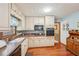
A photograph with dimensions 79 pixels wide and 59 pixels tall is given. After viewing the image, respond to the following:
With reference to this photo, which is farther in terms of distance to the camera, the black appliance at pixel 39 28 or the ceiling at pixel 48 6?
the black appliance at pixel 39 28

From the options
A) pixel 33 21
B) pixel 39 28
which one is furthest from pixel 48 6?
→ pixel 33 21

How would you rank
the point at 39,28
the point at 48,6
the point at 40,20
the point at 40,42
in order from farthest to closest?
1. the point at 40,20
2. the point at 39,28
3. the point at 40,42
4. the point at 48,6

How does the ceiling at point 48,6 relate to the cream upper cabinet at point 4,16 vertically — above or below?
above

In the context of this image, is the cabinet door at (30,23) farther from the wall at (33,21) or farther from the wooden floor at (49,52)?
the wooden floor at (49,52)

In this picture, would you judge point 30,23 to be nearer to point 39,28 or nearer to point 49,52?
point 39,28

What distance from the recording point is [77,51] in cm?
445

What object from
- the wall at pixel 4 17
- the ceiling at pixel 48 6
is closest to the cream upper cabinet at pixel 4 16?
the wall at pixel 4 17

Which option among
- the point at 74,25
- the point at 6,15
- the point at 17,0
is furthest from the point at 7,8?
the point at 74,25

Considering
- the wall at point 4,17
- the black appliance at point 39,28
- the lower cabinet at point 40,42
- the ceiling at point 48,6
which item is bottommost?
the lower cabinet at point 40,42

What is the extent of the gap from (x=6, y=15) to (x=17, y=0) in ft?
6.77

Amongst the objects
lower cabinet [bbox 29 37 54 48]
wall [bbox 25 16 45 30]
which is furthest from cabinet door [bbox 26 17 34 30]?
lower cabinet [bbox 29 37 54 48]

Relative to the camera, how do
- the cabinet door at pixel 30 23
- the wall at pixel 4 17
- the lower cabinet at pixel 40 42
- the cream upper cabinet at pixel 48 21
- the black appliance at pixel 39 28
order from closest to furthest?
the wall at pixel 4 17
the lower cabinet at pixel 40 42
the cream upper cabinet at pixel 48 21
the black appliance at pixel 39 28
the cabinet door at pixel 30 23

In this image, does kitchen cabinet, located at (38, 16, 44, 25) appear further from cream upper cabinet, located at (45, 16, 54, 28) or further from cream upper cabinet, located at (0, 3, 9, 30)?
cream upper cabinet, located at (0, 3, 9, 30)

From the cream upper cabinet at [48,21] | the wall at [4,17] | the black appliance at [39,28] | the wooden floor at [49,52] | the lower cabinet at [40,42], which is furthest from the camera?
the black appliance at [39,28]
